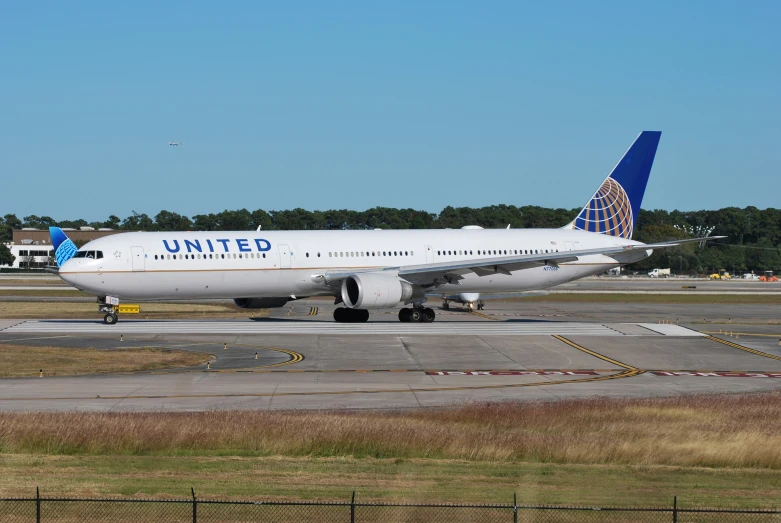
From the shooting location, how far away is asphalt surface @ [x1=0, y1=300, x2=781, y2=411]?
1206 inches

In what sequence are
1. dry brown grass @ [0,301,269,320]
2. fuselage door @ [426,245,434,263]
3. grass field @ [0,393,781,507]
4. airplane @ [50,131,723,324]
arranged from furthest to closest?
dry brown grass @ [0,301,269,320] < fuselage door @ [426,245,434,263] < airplane @ [50,131,723,324] < grass field @ [0,393,781,507]

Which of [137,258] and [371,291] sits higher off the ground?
[137,258]

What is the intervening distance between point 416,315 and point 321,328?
7.00m

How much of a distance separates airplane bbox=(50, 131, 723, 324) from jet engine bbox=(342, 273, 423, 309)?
0.06m

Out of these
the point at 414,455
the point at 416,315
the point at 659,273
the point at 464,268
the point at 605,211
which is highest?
the point at 605,211

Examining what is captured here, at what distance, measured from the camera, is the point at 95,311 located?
6919 centimetres

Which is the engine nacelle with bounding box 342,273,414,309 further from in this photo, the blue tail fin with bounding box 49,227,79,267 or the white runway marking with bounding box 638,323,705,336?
the blue tail fin with bounding box 49,227,79,267

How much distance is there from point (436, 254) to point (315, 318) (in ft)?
31.4

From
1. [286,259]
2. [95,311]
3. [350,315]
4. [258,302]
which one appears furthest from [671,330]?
[95,311]

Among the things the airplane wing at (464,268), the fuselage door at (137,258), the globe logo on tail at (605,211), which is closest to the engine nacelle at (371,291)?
the airplane wing at (464,268)

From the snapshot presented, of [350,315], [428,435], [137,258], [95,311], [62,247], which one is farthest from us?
[62,247]

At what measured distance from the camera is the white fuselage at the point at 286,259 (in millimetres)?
51375

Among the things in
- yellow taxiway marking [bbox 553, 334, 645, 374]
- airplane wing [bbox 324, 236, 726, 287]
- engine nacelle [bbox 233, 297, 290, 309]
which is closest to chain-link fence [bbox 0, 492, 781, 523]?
yellow taxiway marking [bbox 553, 334, 645, 374]

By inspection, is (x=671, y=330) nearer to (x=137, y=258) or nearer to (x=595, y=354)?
(x=595, y=354)
